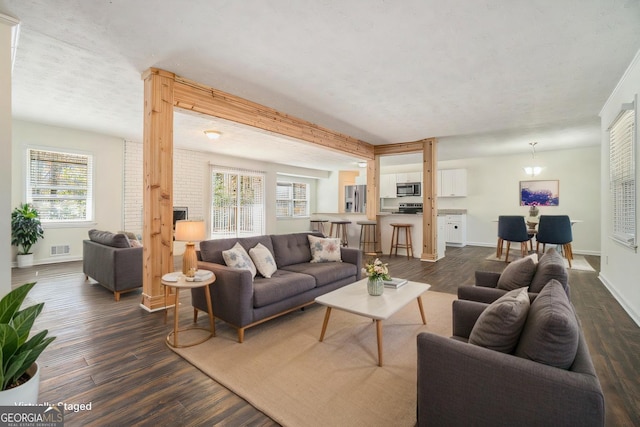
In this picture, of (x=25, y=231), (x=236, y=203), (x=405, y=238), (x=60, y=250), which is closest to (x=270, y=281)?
(x=405, y=238)

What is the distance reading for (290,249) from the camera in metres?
3.76

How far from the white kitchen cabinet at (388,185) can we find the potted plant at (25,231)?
879 cm

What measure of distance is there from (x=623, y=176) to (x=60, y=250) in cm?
919

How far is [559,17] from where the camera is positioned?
92.1 inches

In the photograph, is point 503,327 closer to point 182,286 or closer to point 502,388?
point 502,388

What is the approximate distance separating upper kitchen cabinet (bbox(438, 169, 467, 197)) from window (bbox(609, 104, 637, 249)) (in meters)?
A: 4.40

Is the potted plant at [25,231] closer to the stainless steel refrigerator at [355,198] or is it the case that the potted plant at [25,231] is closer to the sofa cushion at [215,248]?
the sofa cushion at [215,248]

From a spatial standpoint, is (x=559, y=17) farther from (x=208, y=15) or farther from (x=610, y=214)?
(x=610, y=214)

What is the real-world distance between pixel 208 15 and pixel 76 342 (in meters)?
2.92

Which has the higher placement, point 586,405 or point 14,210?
point 14,210

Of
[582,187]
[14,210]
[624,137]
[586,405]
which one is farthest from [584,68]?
[14,210]

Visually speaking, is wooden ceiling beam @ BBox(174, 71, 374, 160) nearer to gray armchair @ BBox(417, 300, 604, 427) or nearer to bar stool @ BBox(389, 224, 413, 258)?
bar stool @ BBox(389, 224, 413, 258)

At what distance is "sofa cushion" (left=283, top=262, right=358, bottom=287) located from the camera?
10.9ft

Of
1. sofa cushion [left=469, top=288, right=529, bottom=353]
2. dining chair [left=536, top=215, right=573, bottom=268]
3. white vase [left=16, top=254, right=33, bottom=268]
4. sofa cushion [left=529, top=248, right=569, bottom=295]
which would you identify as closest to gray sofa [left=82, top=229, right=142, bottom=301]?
white vase [left=16, top=254, right=33, bottom=268]
